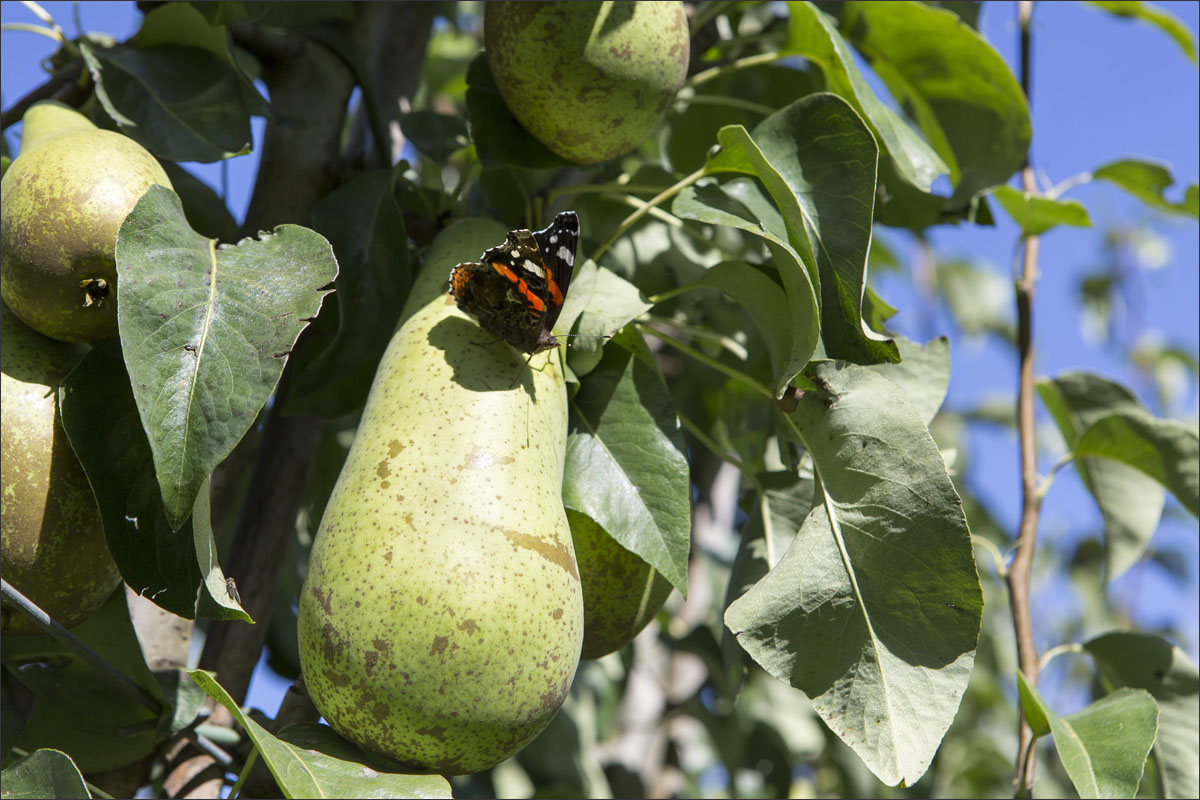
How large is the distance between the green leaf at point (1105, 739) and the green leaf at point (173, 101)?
0.93 meters

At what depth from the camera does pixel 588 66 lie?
2.91 feet

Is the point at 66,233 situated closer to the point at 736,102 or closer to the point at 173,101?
the point at 173,101

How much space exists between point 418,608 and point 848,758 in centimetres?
166

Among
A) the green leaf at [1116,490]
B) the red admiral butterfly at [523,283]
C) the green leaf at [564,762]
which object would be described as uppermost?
the red admiral butterfly at [523,283]

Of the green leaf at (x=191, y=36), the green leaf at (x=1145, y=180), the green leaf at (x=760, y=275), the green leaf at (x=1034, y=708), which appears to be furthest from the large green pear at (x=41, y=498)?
the green leaf at (x=1145, y=180)

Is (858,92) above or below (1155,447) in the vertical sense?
above

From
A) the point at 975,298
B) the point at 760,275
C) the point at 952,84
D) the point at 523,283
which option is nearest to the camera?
the point at 523,283

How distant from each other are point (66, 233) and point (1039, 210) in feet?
3.59

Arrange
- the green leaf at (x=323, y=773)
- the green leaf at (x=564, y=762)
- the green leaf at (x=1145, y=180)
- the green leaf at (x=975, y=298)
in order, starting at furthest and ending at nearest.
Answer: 1. the green leaf at (x=975, y=298)
2. the green leaf at (x=564, y=762)
3. the green leaf at (x=1145, y=180)
4. the green leaf at (x=323, y=773)

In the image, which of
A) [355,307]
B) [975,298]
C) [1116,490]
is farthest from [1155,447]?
[975,298]

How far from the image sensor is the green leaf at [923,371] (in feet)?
3.58

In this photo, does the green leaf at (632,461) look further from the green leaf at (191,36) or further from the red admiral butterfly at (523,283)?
the green leaf at (191,36)

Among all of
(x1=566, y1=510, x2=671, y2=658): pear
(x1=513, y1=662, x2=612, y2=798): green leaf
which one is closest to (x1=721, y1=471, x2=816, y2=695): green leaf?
(x1=566, y1=510, x2=671, y2=658): pear

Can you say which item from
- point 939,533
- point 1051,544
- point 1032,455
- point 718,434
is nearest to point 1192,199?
point 1032,455
